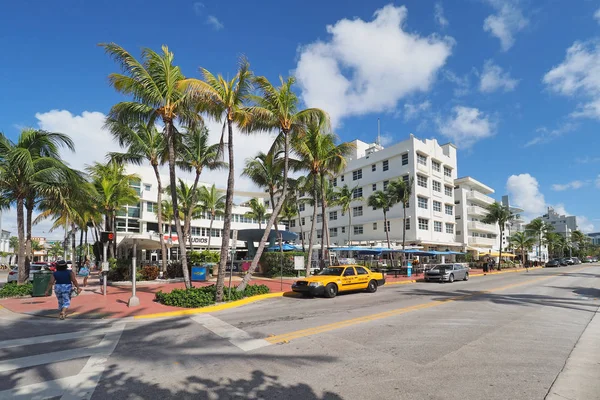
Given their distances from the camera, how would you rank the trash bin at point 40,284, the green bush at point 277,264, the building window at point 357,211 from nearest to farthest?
the trash bin at point 40,284 → the green bush at point 277,264 → the building window at point 357,211

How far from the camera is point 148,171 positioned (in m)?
53.2

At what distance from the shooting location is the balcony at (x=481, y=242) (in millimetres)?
60156

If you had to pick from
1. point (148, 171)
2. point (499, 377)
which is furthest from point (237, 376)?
point (148, 171)

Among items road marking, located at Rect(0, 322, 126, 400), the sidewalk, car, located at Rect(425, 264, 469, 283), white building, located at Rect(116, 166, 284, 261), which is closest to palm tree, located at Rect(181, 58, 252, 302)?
the sidewalk

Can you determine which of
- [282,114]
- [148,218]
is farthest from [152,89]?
[148,218]

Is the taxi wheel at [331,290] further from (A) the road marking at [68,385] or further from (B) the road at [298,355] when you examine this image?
(A) the road marking at [68,385]

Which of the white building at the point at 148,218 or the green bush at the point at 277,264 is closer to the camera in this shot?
the green bush at the point at 277,264

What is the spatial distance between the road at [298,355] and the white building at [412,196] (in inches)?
1383

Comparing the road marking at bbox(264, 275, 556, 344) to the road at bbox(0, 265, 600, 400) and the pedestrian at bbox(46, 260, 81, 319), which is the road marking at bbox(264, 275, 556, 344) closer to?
the road at bbox(0, 265, 600, 400)

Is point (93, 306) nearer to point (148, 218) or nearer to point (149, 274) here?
point (149, 274)

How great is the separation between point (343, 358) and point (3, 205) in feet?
63.0

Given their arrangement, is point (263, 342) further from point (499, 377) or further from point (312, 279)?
point (312, 279)


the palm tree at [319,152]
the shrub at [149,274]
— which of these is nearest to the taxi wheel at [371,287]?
the palm tree at [319,152]

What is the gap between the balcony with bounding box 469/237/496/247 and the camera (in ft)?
197
